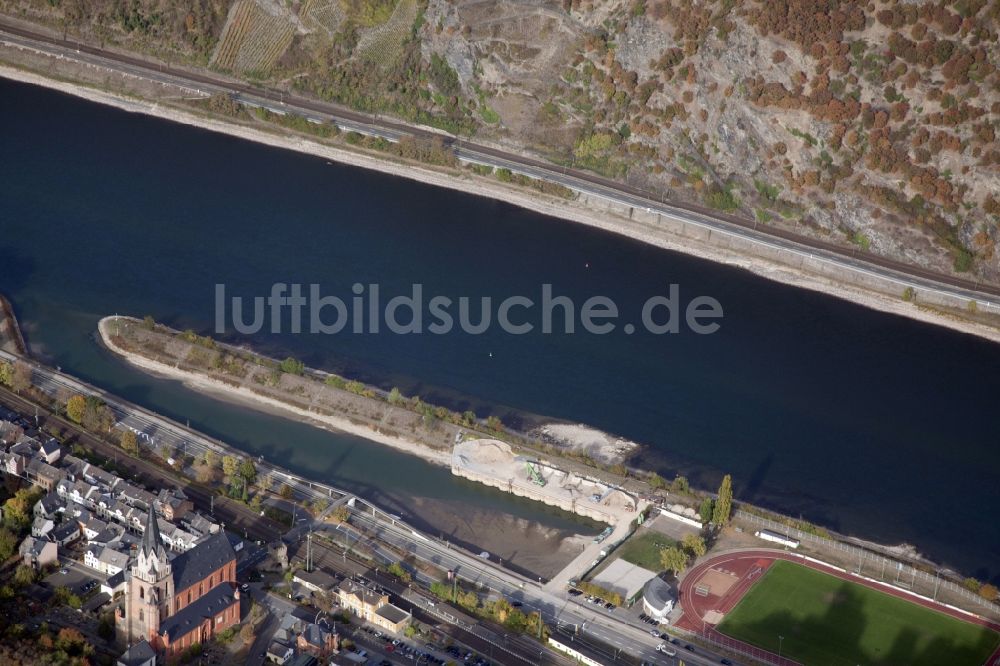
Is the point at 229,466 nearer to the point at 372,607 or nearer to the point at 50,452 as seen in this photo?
the point at 50,452

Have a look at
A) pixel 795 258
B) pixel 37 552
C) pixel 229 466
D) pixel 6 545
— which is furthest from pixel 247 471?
pixel 795 258

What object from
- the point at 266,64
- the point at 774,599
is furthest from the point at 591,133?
the point at 774,599

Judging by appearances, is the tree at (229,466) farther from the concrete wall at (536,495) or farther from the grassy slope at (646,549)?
the grassy slope at (646,549)

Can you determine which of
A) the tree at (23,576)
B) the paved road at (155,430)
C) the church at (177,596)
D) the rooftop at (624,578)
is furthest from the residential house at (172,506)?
the rooftop at (624,578)

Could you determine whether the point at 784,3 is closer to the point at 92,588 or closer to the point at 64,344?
the point at 64,344

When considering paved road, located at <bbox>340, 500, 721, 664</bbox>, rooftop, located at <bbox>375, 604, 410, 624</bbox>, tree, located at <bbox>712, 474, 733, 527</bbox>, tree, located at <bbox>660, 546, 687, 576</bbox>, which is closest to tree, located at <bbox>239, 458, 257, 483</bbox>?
paved road, located at <bbox>340, 500, 721, 664</bbox>

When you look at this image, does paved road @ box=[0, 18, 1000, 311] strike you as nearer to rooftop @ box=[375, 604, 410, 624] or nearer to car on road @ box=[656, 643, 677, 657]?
car on road @ box=[656, 643, 677, 657]
